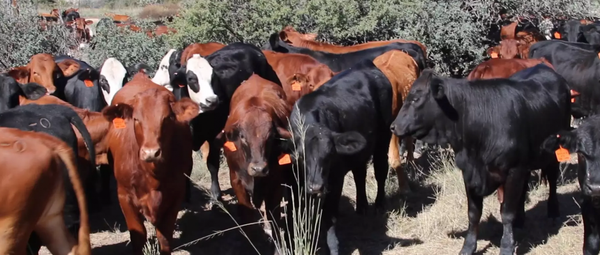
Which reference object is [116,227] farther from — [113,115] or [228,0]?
[228,0]

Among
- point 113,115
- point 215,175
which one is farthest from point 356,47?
point 113,115

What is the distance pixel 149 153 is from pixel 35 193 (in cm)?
113

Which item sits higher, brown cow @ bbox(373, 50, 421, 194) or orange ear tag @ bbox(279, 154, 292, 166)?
orange ear tag @ bbox(279, 154, 292, 166)

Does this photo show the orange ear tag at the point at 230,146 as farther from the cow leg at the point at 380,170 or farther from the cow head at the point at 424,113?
the cow leg at the point at 380,170

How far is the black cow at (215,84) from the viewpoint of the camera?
25.8 feet

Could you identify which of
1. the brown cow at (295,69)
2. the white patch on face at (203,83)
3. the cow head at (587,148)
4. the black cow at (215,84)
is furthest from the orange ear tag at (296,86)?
the cow head at (587,148)

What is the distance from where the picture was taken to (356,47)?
1064 cm

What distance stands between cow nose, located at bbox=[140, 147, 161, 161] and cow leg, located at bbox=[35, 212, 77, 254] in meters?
0.90

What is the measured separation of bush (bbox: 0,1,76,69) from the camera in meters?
12.7

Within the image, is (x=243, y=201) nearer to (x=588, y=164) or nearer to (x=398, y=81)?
(x=588, y=164)

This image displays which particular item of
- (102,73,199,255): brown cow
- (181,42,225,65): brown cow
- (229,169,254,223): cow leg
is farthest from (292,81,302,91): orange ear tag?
(102,73,199,255): brown cow

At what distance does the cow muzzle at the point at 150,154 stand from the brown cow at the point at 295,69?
3.03 meters

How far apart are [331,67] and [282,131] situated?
145 inches

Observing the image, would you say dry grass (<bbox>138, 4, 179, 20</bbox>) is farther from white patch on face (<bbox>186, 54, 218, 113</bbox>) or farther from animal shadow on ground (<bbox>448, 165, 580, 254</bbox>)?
animal shadow on ground (<bbox>448, 165, 580, 254</bbox>)
